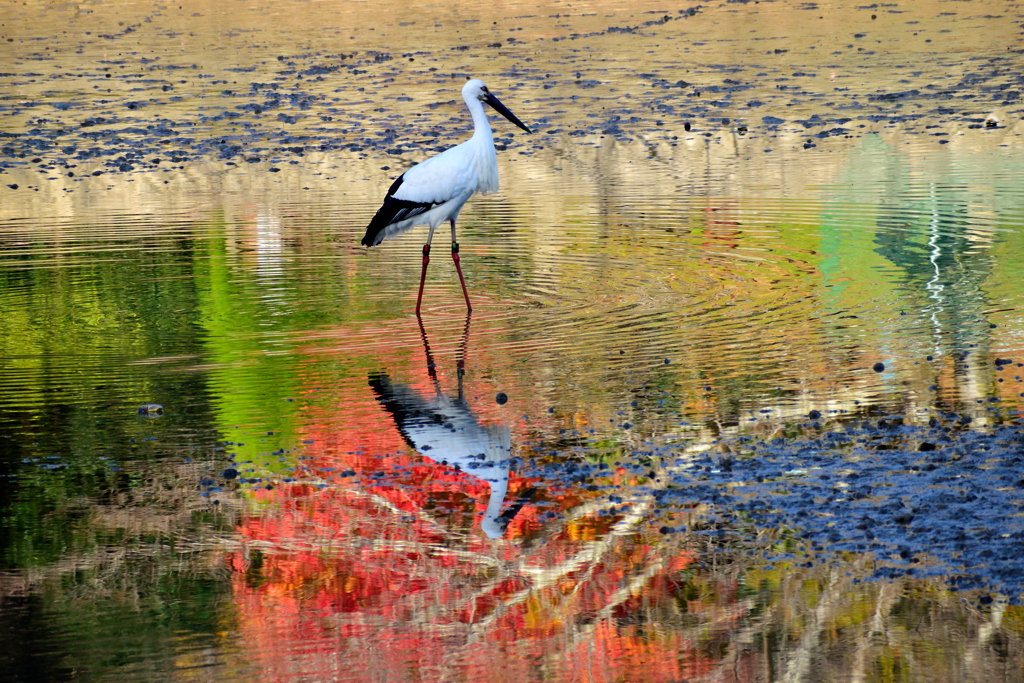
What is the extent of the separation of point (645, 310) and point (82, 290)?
4747 millimetres

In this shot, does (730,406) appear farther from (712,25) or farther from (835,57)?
(712,25)

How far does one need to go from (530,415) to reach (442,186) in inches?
151

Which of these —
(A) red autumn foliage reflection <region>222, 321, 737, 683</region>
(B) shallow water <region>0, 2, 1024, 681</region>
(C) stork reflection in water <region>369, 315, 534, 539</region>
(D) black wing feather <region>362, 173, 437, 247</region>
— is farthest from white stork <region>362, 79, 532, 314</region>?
(A) red autumn foliage reflection <region>222, 321, 737, 683</region>

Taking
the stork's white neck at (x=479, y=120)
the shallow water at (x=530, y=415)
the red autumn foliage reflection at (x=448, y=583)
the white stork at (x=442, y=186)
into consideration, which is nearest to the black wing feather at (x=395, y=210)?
the white stork at (x=442, y=186)

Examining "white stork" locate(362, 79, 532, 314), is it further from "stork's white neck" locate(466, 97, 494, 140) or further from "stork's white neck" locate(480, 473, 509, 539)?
"stork's white neck" locate(480, 473, 509, 539)

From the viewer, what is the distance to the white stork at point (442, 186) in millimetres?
11422

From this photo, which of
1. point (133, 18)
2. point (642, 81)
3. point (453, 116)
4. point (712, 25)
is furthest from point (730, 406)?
point (133, 18)

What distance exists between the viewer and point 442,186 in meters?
11.4

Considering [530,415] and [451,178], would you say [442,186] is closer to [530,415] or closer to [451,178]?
[451,178]

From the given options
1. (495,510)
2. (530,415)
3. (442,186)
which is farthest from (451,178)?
(495,510)

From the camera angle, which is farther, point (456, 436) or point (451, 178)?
point (451, 178)

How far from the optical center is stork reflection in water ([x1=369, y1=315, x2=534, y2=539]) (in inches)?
260

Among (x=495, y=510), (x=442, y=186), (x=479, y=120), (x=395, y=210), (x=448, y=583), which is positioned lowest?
(x=448, y=583)

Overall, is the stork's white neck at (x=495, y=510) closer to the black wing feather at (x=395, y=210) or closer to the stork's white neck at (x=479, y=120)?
the black wing feather at (x=395, y=210)
